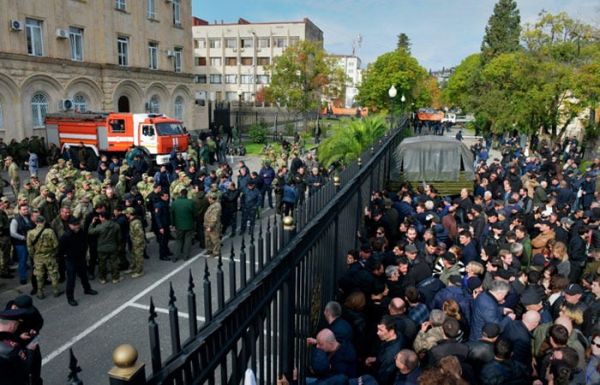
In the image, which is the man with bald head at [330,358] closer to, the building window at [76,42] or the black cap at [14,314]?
the black cap at [14,314]

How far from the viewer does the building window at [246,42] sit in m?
70.7

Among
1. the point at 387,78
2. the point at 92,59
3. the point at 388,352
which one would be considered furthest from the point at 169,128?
the point at 387,78

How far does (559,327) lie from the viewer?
462cm

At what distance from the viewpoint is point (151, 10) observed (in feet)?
105

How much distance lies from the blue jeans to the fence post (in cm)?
862

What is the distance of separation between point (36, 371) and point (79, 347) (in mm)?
1563

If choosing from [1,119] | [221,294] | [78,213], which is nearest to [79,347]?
[78,213]

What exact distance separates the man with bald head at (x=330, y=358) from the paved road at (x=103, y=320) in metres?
2.58

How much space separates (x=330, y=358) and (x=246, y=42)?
2839 inches

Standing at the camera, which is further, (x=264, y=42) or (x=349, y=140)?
(x=264, y=42)

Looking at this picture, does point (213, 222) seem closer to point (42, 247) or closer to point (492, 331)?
point (42, 247)

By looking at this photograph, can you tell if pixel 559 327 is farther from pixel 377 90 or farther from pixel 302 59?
pixel 377 90

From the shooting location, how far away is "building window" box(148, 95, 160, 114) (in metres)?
31.9

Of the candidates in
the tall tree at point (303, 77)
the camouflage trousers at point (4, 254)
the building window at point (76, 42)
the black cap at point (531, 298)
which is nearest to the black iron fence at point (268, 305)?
the black cap at point (531, 298)
